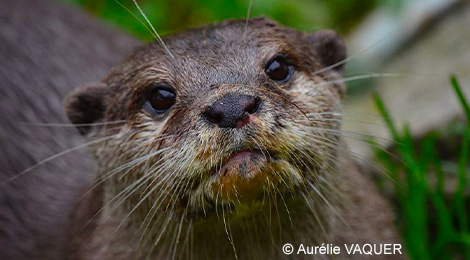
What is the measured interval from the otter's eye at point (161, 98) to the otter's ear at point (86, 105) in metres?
0.30

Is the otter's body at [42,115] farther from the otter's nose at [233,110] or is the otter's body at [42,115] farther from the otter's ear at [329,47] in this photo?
the otter's nose at [233,110]

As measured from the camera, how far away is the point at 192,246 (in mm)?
2463

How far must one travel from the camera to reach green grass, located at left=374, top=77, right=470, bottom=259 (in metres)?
3.05

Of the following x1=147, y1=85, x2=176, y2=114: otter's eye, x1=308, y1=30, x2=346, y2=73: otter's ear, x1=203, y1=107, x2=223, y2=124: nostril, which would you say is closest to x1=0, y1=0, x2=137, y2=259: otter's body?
x1=147, y1=85, x2=176, y2=114: otter's eye

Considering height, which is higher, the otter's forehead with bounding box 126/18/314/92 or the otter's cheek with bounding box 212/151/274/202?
Answer: the otter's forehead with bounding box 126/18/314/92

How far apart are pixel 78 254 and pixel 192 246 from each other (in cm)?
58

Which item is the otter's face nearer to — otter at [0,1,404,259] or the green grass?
otter at [0,1,404,259]

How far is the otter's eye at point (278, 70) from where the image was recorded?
2.43m

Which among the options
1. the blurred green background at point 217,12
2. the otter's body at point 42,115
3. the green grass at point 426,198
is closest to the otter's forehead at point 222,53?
the green grass at point 426,198

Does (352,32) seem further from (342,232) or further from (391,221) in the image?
(342,232)

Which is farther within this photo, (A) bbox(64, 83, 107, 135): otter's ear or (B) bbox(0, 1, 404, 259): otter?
(A) bbox(64, 83, 107, 135): otter's ear

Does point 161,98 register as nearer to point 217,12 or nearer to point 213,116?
point 213,116

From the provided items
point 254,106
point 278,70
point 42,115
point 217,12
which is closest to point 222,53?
point 278,70

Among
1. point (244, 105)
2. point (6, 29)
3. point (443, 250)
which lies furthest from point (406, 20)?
point (244, 105)
